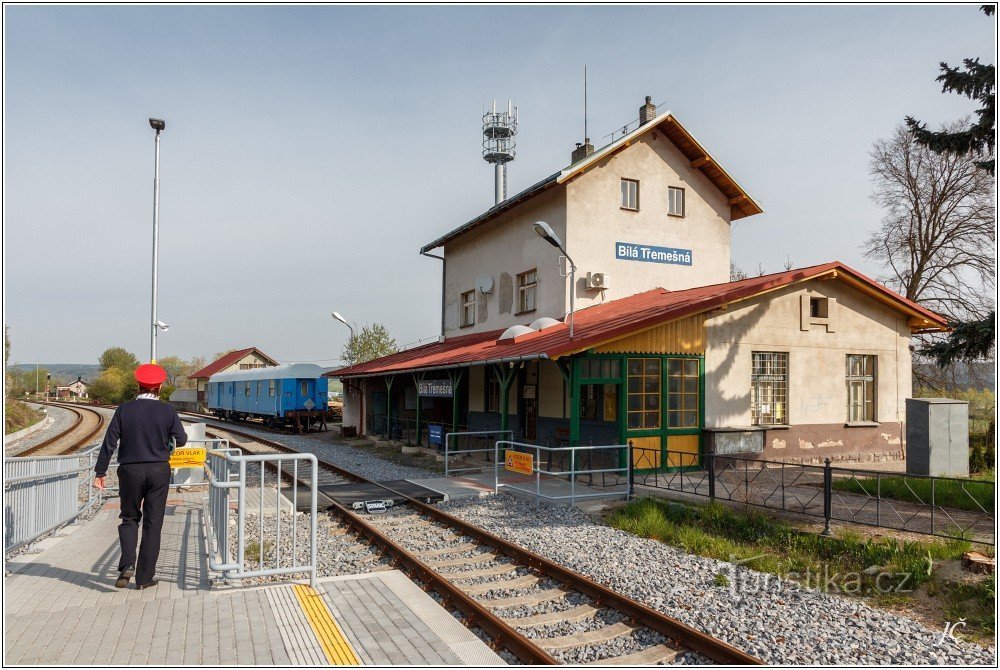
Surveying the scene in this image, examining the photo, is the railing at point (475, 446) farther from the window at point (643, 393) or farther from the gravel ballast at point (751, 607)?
the gravel ballast at point (751, 607)

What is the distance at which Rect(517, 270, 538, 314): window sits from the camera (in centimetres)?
2041

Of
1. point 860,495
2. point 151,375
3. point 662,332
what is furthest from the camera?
point 662,332

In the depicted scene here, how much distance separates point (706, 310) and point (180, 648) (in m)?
12.0

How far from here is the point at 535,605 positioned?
6.56 meters

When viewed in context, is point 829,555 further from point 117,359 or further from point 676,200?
point 117,359

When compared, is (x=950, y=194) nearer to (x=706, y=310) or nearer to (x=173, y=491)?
(x=706, y=310)

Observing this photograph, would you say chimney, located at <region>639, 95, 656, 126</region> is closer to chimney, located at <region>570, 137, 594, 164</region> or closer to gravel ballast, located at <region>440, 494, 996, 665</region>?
chimney, located at <region>570, 137, 594, 164</region>

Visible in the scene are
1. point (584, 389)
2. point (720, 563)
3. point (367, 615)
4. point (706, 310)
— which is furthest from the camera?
point (584, 389)

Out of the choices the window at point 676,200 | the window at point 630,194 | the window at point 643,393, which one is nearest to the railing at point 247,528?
the window at point 643,393

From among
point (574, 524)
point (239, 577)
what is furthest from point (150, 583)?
point (574, 524)

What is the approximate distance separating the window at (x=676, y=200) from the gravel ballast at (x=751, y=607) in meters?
13.4

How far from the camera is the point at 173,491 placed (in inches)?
468

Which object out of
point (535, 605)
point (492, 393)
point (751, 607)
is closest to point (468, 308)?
point (492, 393)

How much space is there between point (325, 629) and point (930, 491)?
1002 cm
